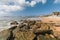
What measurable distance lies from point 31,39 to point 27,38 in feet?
0.65

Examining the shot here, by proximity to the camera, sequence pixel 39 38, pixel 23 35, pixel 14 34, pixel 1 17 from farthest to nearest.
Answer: pixel 1 17 < pixel 14 34 < pixel 23 35 < pixel 39 38

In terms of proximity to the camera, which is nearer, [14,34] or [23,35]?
[23,35]

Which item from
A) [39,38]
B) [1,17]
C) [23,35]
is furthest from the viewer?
[1,17]

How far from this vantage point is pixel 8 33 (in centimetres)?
925

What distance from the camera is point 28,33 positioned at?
830cm

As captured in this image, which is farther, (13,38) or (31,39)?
(13,38)

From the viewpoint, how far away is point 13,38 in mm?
8898

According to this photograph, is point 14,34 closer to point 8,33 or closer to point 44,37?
point 8,33

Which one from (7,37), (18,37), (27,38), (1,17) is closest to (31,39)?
(27,38)

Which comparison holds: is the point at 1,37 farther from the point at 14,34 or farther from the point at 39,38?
the point at 39,38

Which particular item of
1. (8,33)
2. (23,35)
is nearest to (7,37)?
(8,33)

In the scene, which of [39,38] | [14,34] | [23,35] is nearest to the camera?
[39,38]

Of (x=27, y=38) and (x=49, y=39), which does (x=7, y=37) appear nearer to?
(x=27, y=38)

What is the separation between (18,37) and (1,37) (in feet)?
3.85
